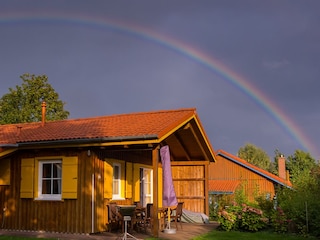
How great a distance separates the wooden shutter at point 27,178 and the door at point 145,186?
4235 millimetres

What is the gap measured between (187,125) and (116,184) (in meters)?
3.10

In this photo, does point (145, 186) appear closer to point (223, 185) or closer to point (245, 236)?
point (245, 236)

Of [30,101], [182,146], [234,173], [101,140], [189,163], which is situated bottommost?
[234,173]

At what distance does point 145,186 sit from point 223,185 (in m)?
21.2

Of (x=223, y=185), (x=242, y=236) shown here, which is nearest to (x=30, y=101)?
(x=223, y=185)

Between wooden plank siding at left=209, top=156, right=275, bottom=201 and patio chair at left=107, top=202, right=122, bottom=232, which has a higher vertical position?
wooden plank siding at left=209, top=156, right=275, bottom=201

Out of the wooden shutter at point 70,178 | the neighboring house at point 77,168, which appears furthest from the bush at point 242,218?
the wooden shutter at point 70,178

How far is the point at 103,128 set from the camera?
41.6 feet

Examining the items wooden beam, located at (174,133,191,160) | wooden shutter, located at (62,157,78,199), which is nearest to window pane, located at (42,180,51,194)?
wooden shutter, located at (62,157,78,199)

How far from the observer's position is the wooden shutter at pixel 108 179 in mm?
12523

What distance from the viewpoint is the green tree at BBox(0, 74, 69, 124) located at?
3494cm

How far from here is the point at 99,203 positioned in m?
12.2

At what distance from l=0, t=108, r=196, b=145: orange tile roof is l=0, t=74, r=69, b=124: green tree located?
19683mm

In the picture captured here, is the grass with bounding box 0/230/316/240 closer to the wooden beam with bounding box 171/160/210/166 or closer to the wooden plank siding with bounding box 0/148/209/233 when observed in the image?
the wooden plank siding with bounding box 0/148/209/233
